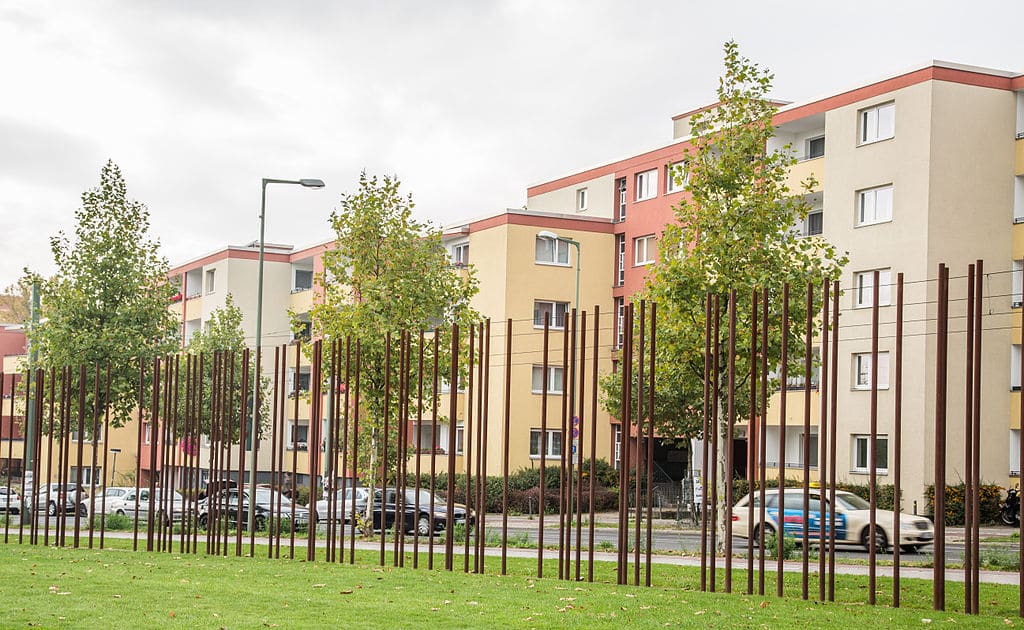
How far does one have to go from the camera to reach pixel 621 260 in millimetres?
54625

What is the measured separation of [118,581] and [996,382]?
1270 inches

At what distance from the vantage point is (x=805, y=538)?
12070mm

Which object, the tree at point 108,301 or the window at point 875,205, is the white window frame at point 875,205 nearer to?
the window at point 875,205

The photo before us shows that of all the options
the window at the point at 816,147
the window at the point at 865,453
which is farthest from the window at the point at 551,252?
the window at the point at 865,453

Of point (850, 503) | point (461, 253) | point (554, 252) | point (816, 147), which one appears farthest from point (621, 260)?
point (850, 503)

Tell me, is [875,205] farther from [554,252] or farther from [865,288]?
[554,252]

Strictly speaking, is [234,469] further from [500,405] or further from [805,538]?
[805,538]

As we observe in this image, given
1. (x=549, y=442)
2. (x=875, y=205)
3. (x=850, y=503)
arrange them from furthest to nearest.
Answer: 1. (x=549, y=442)
2. (x=875, y=205)
3. (x=850, y=503)

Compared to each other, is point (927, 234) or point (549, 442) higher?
point (927, 234)

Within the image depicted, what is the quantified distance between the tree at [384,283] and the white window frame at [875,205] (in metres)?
18.4

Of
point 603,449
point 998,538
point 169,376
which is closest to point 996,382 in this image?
point 998,538

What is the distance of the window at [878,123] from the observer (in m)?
40.7

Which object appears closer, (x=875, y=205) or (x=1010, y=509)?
(x=1010, y=509)

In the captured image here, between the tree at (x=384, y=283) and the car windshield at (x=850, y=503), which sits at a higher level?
the tree at (x=384, y=283)
